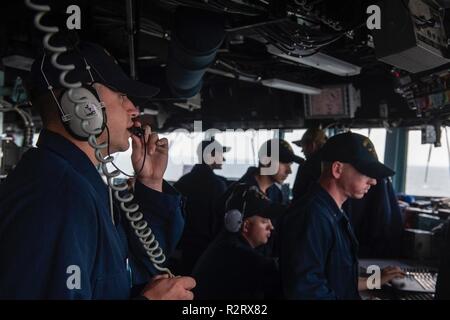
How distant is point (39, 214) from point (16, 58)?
1893mm

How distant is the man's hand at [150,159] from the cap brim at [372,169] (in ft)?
2.63

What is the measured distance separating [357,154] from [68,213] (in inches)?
49.1

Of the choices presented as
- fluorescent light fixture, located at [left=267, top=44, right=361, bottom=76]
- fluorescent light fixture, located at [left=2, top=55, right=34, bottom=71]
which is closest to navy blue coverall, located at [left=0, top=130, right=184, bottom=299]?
fluorescent light fixture, located at [left=267, top=44, right=361, bottom=76]

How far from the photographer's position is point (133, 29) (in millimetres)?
1658

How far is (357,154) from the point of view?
1725mm

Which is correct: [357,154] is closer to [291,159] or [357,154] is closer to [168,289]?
[168,289]

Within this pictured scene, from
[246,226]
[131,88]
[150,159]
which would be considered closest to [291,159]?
[246,226]

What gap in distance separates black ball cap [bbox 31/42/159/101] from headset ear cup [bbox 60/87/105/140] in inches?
1.4

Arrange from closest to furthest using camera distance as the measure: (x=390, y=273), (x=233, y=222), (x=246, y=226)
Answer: (x=390, y=273)
(x=233, y=222)
(x=246, y=226)

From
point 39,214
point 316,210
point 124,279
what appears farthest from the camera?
point 316,210

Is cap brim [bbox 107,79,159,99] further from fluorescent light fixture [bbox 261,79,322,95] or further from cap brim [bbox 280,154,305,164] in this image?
cap brim [bbox 280,154,305,164]

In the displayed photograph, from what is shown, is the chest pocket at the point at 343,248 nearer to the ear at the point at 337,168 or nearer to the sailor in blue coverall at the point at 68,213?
the ear at the point at 337,168
